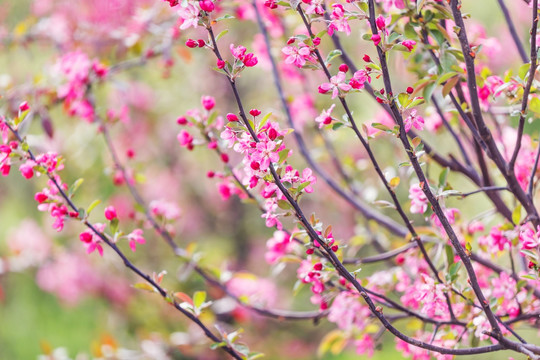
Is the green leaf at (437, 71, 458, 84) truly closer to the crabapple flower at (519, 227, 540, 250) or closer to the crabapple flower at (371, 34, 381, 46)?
the crabapple flower at (371, 34, 381, 46)

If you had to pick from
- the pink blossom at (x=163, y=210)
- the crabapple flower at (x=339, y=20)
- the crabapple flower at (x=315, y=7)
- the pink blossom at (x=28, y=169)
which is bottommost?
the pink blossom at (x=163, y=210)

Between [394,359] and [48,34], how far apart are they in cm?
294

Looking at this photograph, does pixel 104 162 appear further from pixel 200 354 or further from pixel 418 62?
pixel 418 62

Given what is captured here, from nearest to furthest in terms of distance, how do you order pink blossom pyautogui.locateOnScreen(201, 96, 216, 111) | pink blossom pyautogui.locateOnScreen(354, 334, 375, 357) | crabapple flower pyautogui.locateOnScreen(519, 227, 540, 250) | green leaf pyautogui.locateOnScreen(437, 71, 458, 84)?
crabapple flower pyautogui.locateOnScreen(519, 227, 540, 250) → green leaf pyautogui.locateOnScreen(437, 71, 458, 84) → pink blossom pyautogui.locateOnScreen(201, 96, 216, 111) → pink blossom pyautogui.locateOnScreen(354, 334, 375, 357)

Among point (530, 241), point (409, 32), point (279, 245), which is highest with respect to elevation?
point (409, 32)

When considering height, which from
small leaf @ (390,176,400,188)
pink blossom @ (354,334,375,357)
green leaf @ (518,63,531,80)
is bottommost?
pink blossom @ (354,334,375,357)

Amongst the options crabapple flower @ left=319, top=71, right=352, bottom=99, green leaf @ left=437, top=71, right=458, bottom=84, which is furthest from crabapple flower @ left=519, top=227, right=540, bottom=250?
crabapple flower @ left=319, top=71, right=352, bottom=99

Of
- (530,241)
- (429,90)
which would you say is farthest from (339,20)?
(530,241)

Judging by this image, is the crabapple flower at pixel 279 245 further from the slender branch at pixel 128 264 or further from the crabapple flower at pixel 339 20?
the crabapple flower at pixel 339 20

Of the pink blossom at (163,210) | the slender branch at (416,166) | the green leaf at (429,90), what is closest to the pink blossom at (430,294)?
the slender branch at (416,166)

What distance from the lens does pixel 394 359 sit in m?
3.88

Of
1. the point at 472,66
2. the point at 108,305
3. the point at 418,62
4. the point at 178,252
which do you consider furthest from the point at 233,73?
the point at 108,305

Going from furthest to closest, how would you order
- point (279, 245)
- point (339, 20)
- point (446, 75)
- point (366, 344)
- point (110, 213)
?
point (279, 245) → point (366, 344) → point (110, 213) → point (446, 75) → point (339, 20)

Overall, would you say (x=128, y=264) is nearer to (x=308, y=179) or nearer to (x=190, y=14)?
(x=308, y=179)
